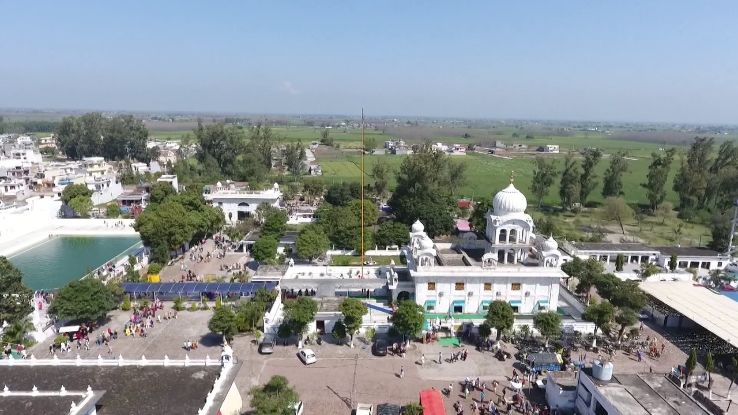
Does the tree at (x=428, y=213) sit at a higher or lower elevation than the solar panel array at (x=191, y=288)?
higher

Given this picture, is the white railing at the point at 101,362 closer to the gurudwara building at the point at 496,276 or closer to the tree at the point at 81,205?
the gurudwara building at the point at 496,276

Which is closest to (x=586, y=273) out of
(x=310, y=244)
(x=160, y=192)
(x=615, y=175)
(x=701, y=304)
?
(x=701, y=304)

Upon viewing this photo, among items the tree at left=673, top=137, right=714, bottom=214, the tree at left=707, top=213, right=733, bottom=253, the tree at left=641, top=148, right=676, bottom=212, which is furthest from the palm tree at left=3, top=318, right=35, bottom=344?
the tree at left=673, top=137, right=714, bottom=214

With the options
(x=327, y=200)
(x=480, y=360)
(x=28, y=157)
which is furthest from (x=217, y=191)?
(x=28, y=157)

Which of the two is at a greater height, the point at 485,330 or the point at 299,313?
the point at 299,313

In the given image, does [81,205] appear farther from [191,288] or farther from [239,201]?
[191,288]

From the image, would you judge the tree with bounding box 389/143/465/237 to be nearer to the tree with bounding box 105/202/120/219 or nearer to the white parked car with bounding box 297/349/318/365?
the white parked car with bounding box 297/349/318/365

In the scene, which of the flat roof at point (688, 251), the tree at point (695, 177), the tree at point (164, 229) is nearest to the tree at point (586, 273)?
the flat roof at point (688, 251)

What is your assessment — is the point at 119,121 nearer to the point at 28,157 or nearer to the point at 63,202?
the point at 28,157
